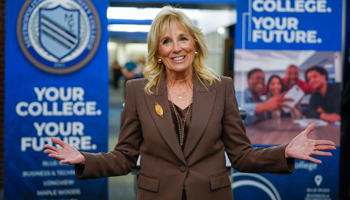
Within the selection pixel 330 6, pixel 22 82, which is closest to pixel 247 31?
pixel 330 6

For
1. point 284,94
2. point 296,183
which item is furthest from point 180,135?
point 296,183

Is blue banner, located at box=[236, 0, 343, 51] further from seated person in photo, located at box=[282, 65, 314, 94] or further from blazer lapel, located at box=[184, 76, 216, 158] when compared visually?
blazer lapel, located at box=[184, 76, 216, 158]

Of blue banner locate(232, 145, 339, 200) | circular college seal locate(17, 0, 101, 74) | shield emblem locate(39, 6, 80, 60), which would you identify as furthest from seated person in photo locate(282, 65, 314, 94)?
shield emblem locate(39, 6, 80, 60)

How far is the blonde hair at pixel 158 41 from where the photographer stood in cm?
238

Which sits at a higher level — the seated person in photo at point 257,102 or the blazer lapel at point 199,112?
the blazer lapel at point 199,112

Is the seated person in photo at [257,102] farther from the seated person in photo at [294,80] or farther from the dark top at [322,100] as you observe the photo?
the dark top at [322,100]

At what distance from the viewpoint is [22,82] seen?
16.3ft

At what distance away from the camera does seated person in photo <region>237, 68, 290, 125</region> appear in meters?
5.20

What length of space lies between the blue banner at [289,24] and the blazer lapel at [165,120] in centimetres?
289

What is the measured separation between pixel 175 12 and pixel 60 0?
292 centimetres

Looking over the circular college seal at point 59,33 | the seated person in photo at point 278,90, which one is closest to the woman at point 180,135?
the circular college seal at point 59,33

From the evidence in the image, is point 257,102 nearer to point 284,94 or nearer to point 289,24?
point 284,94

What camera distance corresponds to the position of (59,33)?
→ 4.95 metres

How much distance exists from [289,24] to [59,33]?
253 centimetres
